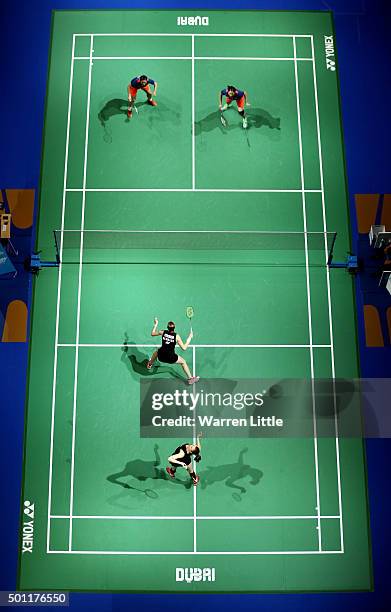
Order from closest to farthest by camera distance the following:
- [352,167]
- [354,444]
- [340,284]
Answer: [354,444], [340,284], [352,167]

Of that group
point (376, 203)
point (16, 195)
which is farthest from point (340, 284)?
point (16, 195)

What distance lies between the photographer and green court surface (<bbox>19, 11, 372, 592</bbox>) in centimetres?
1562

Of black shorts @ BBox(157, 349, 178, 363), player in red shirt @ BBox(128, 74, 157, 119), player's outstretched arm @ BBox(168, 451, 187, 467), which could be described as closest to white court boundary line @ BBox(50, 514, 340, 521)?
player's outstretched arm @ BBox(168, 451, 187, 467)

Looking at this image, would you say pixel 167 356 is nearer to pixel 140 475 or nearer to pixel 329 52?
pixel 140 475

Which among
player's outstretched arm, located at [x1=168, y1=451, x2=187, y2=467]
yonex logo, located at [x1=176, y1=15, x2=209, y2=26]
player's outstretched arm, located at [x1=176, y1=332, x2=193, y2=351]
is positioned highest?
yonex logo, located at [x1=176, y1=15, x2=209, y2=26]

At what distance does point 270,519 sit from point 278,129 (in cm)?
984

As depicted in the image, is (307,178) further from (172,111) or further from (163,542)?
(163,542)

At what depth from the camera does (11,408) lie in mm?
16562

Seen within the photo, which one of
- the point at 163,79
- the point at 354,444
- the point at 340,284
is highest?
the point at 163,79

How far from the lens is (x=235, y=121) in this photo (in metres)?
19.2

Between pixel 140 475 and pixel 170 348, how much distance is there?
114 inches

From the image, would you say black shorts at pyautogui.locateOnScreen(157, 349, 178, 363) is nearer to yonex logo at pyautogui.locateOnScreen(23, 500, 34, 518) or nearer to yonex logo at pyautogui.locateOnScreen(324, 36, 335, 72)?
yonex logo at pyautogui.locateOnScreen(23, 500, 34, 518)

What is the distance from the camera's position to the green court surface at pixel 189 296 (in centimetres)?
1562

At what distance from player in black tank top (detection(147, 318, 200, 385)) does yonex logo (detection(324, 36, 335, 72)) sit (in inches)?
346
